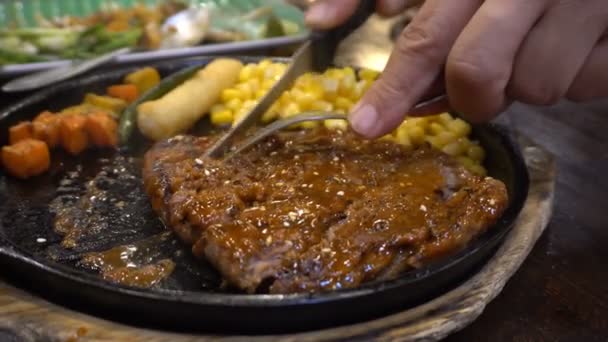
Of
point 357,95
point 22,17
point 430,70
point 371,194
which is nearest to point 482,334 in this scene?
point 371,194

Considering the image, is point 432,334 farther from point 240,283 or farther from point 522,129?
point 522,129

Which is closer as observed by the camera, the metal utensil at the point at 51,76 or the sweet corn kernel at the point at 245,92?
the sweet corn kernel at the point at 245,92

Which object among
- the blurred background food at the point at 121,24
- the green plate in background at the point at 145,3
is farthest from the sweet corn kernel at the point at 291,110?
the blurred background food at the point at 121,24

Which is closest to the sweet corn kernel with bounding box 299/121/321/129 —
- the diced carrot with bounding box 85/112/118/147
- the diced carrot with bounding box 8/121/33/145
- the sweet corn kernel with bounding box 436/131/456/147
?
the sweet corn kernel with bounding box 436/131/456/147

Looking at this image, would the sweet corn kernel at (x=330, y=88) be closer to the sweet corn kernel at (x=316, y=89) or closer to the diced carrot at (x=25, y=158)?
the sweet corn kernel at (x=316, y=89)

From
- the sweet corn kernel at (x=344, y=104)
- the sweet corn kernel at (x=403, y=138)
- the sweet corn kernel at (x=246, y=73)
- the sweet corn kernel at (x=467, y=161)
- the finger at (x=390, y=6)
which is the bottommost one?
the sweet corn kernel at (x=467, y=161)

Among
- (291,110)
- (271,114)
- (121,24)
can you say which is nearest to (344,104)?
(291,110)

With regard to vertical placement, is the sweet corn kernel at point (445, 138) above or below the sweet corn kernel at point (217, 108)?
below
